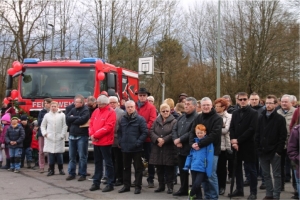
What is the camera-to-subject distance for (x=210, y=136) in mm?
6258

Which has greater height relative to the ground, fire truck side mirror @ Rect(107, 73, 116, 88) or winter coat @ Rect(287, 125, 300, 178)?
fire truck side mirror @ Rect(107, 73, 116, 88)

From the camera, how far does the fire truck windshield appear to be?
11094 millimetres

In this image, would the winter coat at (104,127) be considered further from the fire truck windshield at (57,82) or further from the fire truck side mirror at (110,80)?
the fire truck side mirror at (110,80)

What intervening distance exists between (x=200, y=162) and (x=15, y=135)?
223 inches

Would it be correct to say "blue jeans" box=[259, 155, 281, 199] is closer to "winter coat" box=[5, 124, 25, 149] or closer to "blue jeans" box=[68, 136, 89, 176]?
"blue jeans" box=[68, 136, 89, 176]

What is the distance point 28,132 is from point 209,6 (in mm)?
27812

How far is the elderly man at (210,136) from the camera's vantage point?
6277 mm

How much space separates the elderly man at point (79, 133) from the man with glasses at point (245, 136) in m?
3.46

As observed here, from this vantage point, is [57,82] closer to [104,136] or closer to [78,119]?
[78,119]

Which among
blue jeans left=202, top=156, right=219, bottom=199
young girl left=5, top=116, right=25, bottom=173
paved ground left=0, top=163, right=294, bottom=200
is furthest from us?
young girl left=5, top=116, right=25, bottom=173

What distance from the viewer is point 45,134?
9203mm

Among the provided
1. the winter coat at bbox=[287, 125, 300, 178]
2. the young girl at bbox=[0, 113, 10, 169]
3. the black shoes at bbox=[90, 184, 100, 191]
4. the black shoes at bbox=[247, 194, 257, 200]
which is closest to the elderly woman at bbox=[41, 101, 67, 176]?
the young girl at bbox=[0, 113, 10, 169]

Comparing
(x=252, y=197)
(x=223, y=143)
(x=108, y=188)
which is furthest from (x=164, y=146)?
(x=252, y=197)

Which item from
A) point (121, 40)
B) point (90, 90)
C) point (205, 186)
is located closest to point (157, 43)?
A: point (121, 40)
